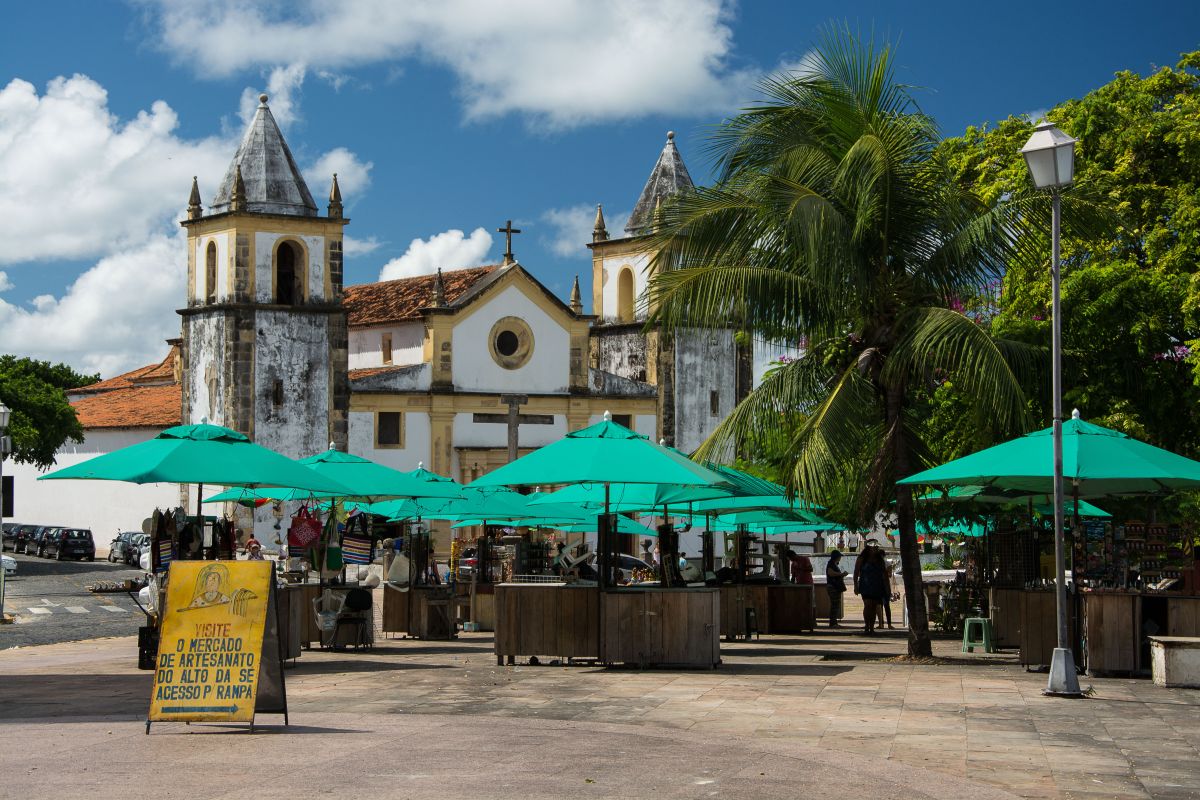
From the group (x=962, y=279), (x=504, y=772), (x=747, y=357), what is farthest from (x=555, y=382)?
(x=504, y=772)

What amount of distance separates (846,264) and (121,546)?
38.1m

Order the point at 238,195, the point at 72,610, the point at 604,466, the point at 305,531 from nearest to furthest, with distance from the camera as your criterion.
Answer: the point at 604,466 → the point at 305,531 → the point at 72,610 → the point at 238,195

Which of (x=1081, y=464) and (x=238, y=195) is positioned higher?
(x=238, y=195)

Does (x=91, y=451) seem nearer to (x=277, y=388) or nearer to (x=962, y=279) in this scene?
(x=277, y=388)

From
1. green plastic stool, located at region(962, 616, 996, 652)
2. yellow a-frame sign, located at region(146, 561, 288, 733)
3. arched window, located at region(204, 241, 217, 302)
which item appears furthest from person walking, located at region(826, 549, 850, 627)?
arched window, located at region(204, 241, 217, 302)

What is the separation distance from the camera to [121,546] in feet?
173

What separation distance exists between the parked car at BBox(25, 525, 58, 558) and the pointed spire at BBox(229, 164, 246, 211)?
13755 mm

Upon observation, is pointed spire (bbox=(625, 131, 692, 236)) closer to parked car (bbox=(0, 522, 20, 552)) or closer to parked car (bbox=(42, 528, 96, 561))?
parked car (bbox=(42, 528, 96, 561))

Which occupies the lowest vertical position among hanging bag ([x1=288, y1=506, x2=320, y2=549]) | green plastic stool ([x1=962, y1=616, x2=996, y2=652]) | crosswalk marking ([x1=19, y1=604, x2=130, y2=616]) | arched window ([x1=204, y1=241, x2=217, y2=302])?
crosswalk marking ([x1=19, y1=604, x2=130, y2=616])

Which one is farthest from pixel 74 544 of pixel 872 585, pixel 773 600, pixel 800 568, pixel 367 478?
pixel 367 478

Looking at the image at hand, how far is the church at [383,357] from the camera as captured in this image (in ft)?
163

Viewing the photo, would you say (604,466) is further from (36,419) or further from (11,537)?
(11,537)

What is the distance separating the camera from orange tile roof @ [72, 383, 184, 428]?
55.7m

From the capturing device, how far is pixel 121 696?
14.1 metres
